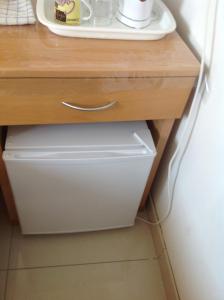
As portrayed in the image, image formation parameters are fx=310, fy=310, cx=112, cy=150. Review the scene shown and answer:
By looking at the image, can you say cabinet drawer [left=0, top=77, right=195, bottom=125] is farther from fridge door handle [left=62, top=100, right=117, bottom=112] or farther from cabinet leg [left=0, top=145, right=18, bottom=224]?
cabinet leg [left=0, top=145, right=18, bottom=224]

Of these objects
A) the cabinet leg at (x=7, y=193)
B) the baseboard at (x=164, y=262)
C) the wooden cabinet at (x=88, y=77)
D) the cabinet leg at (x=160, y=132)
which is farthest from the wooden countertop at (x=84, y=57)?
the baseboard at (x=164, y=262)

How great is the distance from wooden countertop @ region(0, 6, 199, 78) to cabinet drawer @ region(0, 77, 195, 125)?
0.03m

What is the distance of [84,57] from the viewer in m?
0.77

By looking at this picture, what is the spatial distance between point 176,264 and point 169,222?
5.8 inches

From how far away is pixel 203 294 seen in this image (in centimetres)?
89

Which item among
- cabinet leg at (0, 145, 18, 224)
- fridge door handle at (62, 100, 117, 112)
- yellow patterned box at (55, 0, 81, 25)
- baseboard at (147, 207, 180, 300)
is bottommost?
baseboard at (147, 207, 180, 300)

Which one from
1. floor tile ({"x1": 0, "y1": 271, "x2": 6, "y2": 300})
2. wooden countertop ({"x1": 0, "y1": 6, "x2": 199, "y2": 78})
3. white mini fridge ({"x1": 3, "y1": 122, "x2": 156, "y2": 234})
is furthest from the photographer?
floor tile ({"x1": 0, "y1": 271, "x2": 6, "y2": 300})

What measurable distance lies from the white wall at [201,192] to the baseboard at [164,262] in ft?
0.13

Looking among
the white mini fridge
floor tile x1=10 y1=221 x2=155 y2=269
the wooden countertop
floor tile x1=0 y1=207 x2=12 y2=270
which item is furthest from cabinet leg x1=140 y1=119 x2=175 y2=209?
floor tile x1=0 y1=207 x2=12 y2=270

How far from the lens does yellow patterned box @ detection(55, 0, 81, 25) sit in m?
0.80

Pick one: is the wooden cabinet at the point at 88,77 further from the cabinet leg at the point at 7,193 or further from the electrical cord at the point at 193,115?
the cabinet leg at the point at 7,193

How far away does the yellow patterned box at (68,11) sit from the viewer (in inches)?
31.6

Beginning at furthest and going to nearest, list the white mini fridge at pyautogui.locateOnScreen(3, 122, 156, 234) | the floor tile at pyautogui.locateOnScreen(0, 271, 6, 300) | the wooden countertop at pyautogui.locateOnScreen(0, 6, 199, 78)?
1. the floor tile at pyautogui.locateOnScreen(0, 271, 6, 300)
2. the white mini fridge at pyautogui.locateOnScreen(3, 122, 156, 234)
3. the wooden countertop at pyautogui.locateOnScreen(0, 6, 199, 78)

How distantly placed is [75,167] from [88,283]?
1.65 ft
